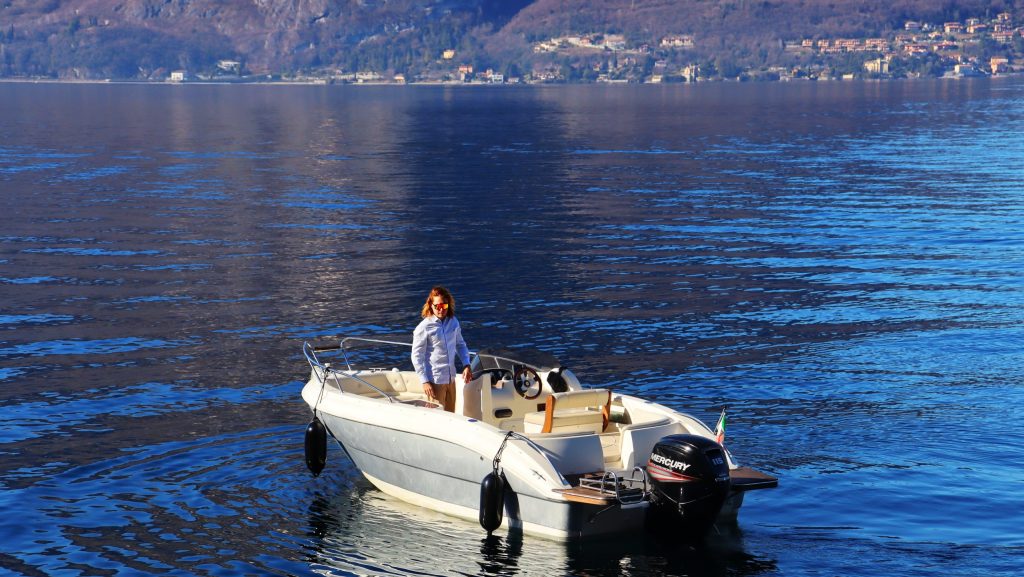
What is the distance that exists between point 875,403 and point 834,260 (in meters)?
16.1

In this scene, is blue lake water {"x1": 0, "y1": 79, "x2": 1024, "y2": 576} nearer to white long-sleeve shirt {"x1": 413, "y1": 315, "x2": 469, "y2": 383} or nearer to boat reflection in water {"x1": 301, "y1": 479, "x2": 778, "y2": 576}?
boat reflection in water {"x1": 301, "y1": 479, "x2": 778, "y2": 576}

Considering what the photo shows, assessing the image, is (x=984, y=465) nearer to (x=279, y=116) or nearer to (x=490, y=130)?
(x=490, y=130)

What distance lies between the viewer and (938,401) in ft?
71.5

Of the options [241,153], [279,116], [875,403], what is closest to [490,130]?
[241,153]

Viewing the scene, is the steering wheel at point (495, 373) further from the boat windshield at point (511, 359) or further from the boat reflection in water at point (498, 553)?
the boat reflection in water at point (498, 553)

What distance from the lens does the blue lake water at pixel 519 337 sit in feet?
52.0

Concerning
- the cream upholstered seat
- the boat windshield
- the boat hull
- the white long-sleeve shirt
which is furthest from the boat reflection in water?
the boat windshield

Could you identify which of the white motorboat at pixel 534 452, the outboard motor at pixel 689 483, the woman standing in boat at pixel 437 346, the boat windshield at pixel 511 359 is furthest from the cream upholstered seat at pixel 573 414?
the outboard motor at pixel 689 483

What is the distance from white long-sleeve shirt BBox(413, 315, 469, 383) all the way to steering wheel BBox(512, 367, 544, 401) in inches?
30.4

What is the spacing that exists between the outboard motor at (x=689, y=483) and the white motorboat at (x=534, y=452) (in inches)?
0.5

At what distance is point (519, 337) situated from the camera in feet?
89.7

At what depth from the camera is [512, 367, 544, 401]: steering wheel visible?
17.6 metres

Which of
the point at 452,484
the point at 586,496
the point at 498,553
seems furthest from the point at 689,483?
the point at 452,484

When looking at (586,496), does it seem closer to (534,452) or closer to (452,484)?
(534,452)
